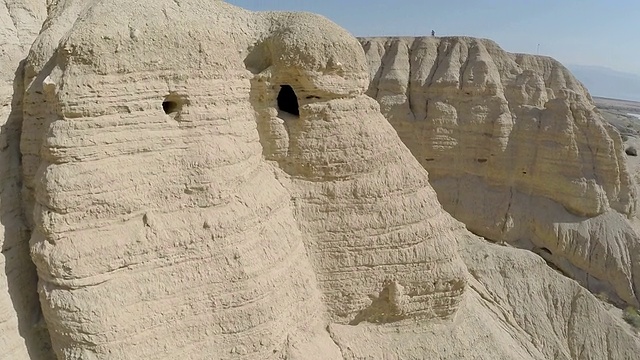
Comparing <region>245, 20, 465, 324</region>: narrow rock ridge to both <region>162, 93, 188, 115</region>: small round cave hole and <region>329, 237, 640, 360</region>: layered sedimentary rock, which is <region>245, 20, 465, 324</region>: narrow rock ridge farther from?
<region>329, 237, 640, 360</region>: layered sedimentary rock

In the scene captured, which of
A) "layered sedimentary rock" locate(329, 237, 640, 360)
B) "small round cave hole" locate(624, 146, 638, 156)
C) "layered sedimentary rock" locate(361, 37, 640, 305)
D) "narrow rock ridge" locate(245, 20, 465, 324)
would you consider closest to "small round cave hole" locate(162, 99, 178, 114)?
"narrow rock ridge" locate(245, 20, 465, 324)

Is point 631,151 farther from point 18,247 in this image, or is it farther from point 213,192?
point 18,247

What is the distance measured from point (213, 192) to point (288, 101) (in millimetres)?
2744

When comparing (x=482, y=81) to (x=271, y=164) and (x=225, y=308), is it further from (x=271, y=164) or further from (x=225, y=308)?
(x=225, y=308)

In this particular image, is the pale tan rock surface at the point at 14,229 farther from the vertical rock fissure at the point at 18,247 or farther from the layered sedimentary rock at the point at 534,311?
the layered sedimentary rock at the point at 534,311

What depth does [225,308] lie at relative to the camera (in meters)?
6.98

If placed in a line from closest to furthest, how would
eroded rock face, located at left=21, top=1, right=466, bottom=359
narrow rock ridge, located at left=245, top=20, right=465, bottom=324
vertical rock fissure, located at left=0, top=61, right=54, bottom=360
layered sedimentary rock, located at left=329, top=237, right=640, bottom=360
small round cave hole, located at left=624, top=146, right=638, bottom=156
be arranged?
eroded rock face, located at left=21, top=1, right=466, bottom=359
vertical rock fissure, located at left=0, top=61, right=54, bottom=360
narrow rock ridge, located at left=245, top=20, right=465, bottom=324
layered sedimentary rock, located at left=329, top=237, right=640, bottom=360
small round cave hole, located at left=624, top=146, right=638, bottom=156

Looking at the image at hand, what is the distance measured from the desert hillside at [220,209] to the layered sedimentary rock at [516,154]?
7.66 m

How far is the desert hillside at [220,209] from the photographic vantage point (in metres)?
6.33

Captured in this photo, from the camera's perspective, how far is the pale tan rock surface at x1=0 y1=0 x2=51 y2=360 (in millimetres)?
6379

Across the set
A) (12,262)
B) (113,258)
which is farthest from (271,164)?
(12,262)

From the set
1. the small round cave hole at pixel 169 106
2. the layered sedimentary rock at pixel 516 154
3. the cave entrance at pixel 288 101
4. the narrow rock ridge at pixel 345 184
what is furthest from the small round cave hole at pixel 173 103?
the layered sedimentary rock at pixel 516 154

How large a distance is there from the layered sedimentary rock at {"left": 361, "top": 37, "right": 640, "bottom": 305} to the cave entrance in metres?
15.4

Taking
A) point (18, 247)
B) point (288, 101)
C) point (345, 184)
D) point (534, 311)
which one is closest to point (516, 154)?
point (534, 311)
